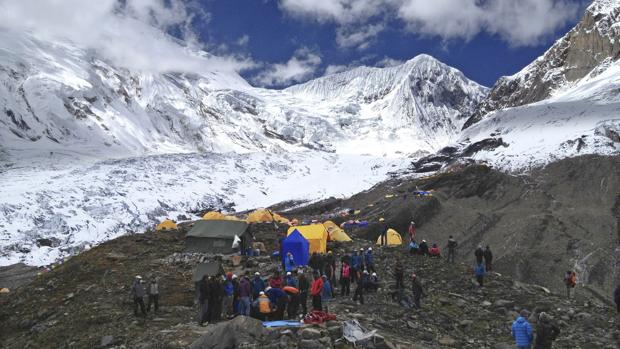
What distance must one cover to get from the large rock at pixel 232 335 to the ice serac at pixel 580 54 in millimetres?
145788

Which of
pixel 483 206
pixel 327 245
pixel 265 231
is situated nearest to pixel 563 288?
pixel 327 245

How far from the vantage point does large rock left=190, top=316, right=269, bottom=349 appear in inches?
547

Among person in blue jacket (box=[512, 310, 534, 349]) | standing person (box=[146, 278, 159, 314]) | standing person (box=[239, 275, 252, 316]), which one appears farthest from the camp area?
person in blue jacket (box=[512, 310, 534, 349])

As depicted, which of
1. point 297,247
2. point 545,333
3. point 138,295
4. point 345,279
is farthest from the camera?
point 297,247

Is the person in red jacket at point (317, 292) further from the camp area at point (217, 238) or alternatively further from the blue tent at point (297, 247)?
the camp area at point (217, 238)

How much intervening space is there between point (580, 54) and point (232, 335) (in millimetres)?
164585

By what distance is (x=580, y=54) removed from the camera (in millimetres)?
153750

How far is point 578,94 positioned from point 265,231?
101 meters

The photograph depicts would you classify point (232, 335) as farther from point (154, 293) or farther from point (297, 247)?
point (297, 247)

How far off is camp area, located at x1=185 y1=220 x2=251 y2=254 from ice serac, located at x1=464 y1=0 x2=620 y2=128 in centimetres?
13191

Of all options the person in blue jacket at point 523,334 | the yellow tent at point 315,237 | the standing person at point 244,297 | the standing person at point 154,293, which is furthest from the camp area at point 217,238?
the person in blue jacket at point 523,334

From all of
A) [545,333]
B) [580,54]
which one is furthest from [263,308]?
[580,54]

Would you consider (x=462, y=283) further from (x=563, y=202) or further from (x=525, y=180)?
(x=525, y=180)

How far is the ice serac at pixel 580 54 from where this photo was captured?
14350cm
